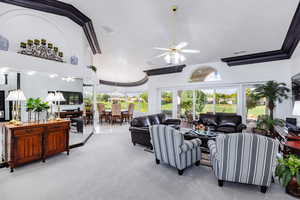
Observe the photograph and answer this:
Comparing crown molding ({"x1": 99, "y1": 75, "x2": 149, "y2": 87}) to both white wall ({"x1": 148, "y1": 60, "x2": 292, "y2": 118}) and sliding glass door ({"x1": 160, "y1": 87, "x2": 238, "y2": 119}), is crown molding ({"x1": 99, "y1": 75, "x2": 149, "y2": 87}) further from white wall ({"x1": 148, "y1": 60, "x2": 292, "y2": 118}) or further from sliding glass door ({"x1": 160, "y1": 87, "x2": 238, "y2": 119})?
sliding glass door ({"x1": 160, "y1": 87, "x2": 238, "y2": 119})

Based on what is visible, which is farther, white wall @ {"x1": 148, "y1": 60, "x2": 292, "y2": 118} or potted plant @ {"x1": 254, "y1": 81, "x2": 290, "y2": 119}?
white wall @ {"x1": 148, "y1": 60, "x2": 292, "y2": 118}

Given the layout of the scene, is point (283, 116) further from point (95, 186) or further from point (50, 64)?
point (50, 64)

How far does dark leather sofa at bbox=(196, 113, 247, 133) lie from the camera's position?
518 cm

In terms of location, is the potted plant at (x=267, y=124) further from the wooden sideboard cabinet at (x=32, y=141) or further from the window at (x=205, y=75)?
the wooden sideboard cabinet at (x=32, y=141)

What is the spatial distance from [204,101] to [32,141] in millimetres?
6715

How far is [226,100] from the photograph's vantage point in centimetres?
657

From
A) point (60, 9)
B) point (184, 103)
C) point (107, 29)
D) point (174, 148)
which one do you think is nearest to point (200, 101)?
point (184, 103)

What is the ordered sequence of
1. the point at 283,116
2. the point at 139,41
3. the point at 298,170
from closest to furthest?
1. the point at 298,170
2. the point at 139,41
3. the point at 283,116

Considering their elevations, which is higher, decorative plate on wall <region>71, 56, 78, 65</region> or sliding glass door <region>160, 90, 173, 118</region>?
decorative plate on wall <region>71, 56, 78, 65</region>

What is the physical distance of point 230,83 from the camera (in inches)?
248

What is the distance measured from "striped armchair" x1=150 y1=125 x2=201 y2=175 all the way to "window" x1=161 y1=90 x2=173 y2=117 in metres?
5.02

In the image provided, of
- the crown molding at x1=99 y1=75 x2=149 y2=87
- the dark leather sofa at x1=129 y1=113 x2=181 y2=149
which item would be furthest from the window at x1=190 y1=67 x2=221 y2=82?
the crown molding at x1=99 y1=75 x2=149 y2=87

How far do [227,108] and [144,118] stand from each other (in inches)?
157

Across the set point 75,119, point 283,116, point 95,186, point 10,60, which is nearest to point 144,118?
point 75,119
